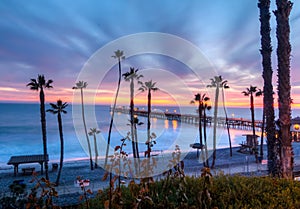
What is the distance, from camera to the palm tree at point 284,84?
5.01 m

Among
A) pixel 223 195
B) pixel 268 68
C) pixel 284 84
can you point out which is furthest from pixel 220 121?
pixel 223 195

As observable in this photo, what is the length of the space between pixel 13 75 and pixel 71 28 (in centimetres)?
1695

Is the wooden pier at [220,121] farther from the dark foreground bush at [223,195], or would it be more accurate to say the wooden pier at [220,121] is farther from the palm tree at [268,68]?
the dark foreground bush at [223,195]

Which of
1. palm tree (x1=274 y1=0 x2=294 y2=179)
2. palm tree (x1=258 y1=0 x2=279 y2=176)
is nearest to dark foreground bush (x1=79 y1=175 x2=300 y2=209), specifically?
palm tree (x1=274 y1=0 x2=294 y2=179)

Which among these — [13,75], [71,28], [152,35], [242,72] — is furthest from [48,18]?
[13,75]

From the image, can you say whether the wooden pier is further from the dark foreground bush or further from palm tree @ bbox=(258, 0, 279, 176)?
the dark foreground bush

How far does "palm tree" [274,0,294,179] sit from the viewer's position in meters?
5.01

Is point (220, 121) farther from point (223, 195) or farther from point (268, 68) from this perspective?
point (223, 195)

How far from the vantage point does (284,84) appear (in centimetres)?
511

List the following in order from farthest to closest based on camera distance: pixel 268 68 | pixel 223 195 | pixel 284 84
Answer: pixel 268 68
pixel 284 84
pixel 223 195

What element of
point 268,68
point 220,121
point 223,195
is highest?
point 268,68

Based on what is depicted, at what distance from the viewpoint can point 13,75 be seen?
25094mm

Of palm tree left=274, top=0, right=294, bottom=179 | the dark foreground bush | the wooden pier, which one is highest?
palm tree left=274, top=0, right=294, bottom=179

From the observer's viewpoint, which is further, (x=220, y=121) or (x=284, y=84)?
(x=220, y=121)
